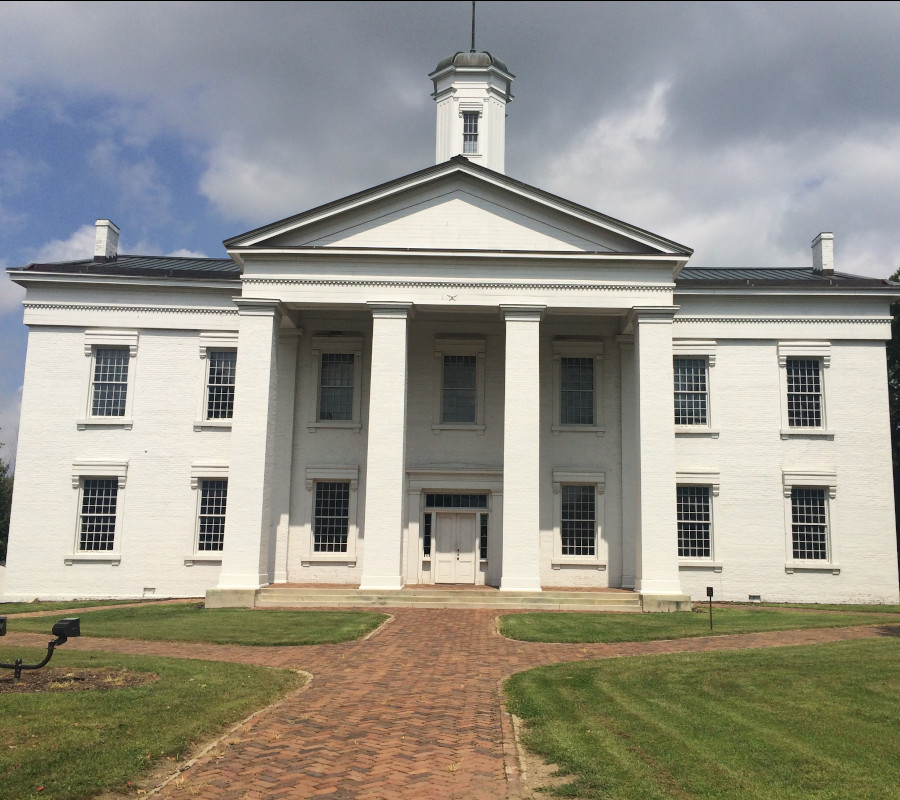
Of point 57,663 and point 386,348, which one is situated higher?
point 386,348

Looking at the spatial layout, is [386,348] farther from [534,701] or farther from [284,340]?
[534,701]

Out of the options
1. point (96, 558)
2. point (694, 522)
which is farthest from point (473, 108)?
point (96, 558)

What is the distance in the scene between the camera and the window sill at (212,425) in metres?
26.3

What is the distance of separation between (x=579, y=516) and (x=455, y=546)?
410cm

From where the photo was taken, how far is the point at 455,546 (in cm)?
2592

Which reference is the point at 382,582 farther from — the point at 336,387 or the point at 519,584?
the point at 336,387

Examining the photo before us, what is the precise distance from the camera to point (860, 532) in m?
25.6

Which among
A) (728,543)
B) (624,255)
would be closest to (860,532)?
(728,543)

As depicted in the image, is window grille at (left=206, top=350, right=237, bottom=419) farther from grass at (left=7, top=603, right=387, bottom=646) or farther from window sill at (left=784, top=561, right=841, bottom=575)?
window sill at (left=784, top=561, right=841, bottom=575)

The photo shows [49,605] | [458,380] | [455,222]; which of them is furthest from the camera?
[458,380]

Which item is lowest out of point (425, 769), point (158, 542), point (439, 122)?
point (425, 769)

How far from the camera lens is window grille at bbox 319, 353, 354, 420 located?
26516mm

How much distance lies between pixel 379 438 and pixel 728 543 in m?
11.7

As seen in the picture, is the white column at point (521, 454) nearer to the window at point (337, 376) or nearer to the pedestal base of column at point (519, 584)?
the pedestal base of column at point (519, 584)
